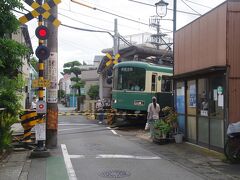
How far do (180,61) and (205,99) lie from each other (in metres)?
3.03

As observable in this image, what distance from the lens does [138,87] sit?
21.3 meters

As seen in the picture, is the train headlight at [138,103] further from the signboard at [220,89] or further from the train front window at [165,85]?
the signboard at [220,89]

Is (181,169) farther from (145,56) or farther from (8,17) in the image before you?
(145,56)

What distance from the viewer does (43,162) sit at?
10.8 meters

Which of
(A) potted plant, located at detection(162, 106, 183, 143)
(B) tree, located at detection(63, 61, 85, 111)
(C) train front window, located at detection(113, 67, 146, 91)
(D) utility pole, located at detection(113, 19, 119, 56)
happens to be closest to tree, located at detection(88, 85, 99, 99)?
(B) tree, located at detection(63, 61, 85, 111)

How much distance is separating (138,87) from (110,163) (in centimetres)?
1087

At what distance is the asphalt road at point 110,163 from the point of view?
9239mm

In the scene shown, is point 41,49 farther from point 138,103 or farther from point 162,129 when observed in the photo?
point 138,103

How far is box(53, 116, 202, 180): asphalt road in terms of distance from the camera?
924cm

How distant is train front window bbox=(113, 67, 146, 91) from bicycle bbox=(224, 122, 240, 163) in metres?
10.5

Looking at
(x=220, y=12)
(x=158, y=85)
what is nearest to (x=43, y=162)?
(x=220, y=12)

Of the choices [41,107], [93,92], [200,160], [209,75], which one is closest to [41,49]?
[41,107]

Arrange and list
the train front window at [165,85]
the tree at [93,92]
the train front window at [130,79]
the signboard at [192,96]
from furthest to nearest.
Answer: the tree at [93,92], the train front window at [165,85], the train front window at [130,79], the signboard at [192,96]

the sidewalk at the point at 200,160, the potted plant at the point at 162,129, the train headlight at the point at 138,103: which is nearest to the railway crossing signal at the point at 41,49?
the sidewalk at the point at 200,160
